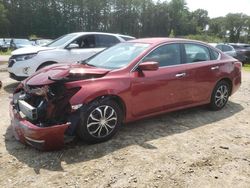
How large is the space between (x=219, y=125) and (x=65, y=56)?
192 inches

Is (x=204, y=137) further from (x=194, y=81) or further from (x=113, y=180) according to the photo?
(x=113, y=180)

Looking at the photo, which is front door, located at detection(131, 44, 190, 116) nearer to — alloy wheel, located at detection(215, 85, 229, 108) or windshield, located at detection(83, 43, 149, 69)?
windshield, located at detection(83, 43, 149, 69)

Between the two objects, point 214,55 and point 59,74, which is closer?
point 59,74

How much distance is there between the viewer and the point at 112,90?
15.7 feet

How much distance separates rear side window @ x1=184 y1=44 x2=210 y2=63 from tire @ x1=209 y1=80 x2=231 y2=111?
2.16ft

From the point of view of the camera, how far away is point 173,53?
5.93 meters

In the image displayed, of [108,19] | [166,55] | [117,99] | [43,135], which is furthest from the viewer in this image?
[108,19]

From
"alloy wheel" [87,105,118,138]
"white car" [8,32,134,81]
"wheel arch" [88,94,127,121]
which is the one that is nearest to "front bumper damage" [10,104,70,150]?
"alloy wheel" [87,105,118,138]

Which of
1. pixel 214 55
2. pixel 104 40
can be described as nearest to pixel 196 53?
pixel 214 55

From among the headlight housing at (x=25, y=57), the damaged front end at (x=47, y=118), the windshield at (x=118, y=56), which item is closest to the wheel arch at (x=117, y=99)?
the damaged front end at (x=47, y=118)

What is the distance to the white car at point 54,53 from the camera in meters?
8.67

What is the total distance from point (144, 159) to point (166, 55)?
221 cm

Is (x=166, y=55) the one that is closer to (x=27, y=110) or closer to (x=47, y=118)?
(x=47, y=118)

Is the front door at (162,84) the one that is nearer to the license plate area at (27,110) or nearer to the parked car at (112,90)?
the parked car at (112,90)
